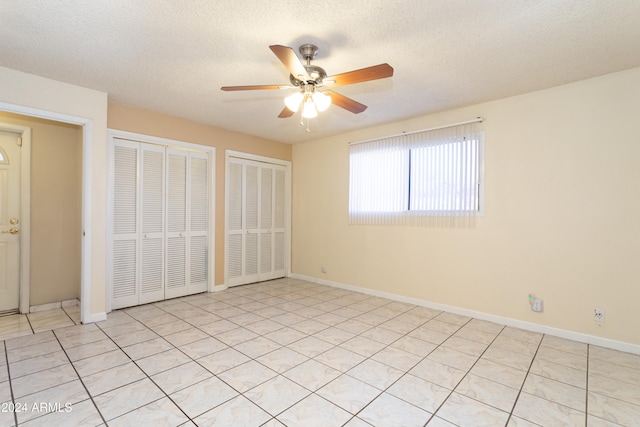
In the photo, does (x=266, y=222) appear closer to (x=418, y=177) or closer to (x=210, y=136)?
(x=210, y=136)

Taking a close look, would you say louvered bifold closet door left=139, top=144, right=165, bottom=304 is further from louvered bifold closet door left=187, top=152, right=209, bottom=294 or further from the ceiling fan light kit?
the ceiling fan light kit

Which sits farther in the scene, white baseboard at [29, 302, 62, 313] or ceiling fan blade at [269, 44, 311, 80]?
white baseboard at [29, 302, 62, 313]

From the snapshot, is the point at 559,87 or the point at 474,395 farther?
the point at 559,87

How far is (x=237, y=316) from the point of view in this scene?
140 inches

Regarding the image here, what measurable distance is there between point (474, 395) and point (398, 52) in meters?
2.59

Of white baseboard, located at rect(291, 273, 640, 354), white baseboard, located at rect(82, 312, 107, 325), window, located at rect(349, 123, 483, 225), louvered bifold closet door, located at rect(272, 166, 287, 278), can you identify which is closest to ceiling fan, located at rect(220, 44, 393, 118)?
window, located at rect(349, 123, 483, 225)

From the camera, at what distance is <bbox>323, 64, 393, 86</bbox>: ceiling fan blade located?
195cm

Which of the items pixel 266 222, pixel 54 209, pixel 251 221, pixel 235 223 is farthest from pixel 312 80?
pixel 54 209

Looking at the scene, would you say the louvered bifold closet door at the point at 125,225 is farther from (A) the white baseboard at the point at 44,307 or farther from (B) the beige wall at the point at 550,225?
Result: (B) the beige wall at the point at 550,225

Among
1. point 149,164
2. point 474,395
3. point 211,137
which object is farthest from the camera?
point 211,137

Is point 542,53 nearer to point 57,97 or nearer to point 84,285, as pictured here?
point 57,97

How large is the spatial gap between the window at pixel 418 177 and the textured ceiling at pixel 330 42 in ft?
1.92

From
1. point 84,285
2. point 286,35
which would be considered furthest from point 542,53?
point 84,285

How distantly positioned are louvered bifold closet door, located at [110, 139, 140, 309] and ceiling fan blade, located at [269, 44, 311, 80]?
277 cm
